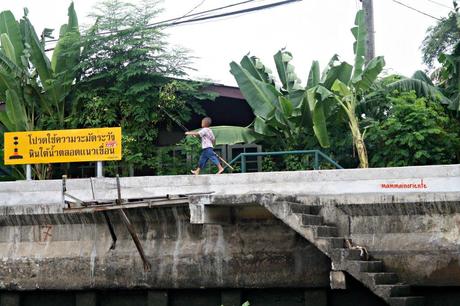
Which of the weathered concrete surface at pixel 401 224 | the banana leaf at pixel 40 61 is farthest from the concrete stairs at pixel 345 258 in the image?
the banana leaf at pixel 40 61

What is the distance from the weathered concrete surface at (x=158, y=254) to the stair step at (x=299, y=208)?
0.49 meters

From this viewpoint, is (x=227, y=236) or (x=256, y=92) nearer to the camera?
(x=227, y=236)

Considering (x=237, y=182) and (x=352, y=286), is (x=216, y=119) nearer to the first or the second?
(x=237, y=182)

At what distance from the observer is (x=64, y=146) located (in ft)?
50.6

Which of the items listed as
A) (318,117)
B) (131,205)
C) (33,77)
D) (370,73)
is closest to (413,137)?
(370,73)

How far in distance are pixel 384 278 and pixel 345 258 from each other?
0.71 meters

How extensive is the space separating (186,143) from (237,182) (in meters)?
3.87

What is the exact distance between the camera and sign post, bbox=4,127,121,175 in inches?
598

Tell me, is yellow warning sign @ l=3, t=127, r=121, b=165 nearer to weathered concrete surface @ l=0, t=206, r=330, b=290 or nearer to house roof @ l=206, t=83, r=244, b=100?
weathered concrete surface @ l=0, t=206, r=330, b=290

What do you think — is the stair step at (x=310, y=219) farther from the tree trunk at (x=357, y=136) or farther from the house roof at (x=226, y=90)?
the house roof at (x=226, y=90)

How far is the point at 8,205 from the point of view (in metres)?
14.6

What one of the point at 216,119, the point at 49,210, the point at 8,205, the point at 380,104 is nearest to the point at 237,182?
the point at 49,210

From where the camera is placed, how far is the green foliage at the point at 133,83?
1777 centimetres

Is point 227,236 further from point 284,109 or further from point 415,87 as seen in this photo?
point 415,87
